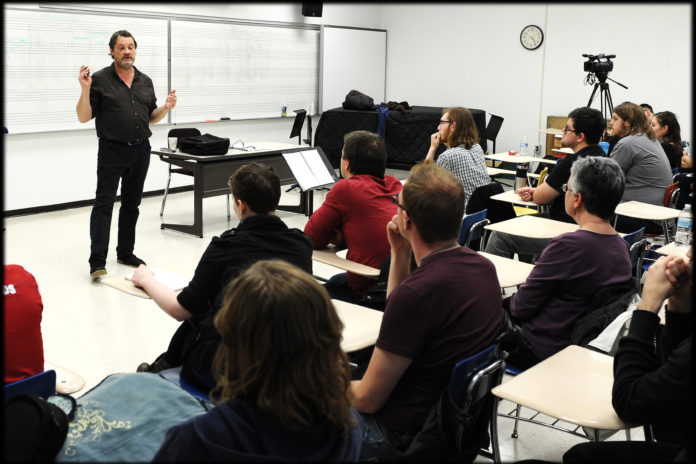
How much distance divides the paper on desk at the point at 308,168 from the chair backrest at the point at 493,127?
5.32 m

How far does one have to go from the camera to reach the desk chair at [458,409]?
173cm

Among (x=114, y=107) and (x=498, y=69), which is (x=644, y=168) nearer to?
(x=114, y=107)

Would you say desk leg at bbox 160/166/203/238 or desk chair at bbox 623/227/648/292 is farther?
desk leg at bbox 160/166/203/238

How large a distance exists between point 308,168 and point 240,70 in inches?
185

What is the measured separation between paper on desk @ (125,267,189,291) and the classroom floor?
0.09 meters

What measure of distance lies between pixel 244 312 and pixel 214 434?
211mm

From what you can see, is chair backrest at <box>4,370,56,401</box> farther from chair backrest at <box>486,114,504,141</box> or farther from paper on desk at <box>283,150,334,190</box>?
chair backrest at <box>486,114,504,141</box>

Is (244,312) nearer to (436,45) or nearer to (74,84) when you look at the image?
(74,84)

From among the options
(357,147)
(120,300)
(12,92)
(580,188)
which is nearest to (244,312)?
(580,188)

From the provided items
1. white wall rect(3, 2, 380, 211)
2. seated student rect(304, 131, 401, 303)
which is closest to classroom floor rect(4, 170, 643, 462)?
white wall rect(3, 2, 380, 211)

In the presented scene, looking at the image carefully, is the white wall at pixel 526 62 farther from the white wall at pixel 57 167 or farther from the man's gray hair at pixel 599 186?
the man's gray hair at pixel 599 186

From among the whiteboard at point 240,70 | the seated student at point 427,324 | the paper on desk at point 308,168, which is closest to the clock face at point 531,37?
the whiteboard at point 240,70

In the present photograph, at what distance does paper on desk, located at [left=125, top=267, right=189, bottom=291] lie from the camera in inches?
102

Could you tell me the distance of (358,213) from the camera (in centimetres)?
315
